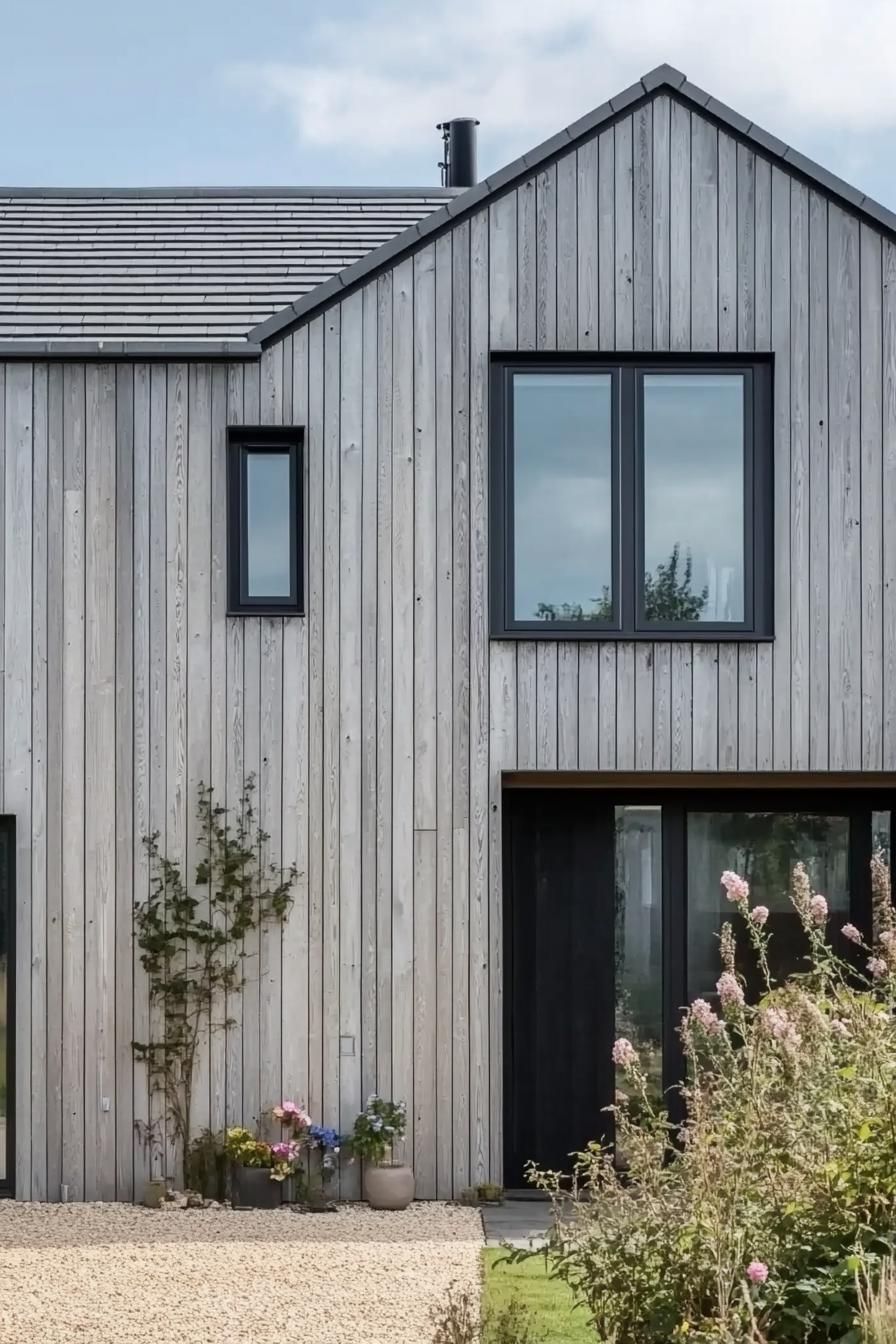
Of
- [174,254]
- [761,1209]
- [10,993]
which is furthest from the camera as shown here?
[174,254]

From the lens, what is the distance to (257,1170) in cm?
900

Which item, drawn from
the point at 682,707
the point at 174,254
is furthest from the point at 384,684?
the point at 174,254

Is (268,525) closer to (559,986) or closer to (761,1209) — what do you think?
(559,986)

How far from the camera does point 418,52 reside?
12055 millimetres

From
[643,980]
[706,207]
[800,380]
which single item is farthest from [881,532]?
[643,980]

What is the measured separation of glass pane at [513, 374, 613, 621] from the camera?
950cm

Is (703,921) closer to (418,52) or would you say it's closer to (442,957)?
(442,957)

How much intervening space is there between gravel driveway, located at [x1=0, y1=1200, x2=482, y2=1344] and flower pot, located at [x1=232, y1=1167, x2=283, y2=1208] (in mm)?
126

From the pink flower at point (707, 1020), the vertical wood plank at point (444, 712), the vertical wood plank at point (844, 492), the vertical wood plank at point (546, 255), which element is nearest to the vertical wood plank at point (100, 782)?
the vertical wood plank at point (444, 712)

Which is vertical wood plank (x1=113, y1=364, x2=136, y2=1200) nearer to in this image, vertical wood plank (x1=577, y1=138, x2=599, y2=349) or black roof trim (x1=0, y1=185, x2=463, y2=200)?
vertical wood plank (x1=577, y1=138, x2=599, y2=349)

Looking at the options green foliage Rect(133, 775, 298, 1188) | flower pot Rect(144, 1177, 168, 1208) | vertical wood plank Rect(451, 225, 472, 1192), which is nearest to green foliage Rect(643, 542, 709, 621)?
vertical wood plank Rect(451, 225, 472, 1192)

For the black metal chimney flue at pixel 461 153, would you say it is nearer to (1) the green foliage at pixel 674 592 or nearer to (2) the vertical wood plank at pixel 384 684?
(2) the vertical wood plank at pixel 384 684

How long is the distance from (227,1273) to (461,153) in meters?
10.4

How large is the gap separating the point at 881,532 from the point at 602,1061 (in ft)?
11.6
